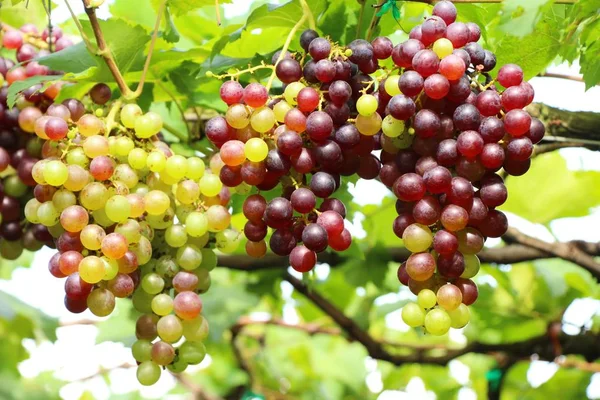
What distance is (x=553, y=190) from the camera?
2.09m

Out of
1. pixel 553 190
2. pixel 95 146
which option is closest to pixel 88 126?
pixel 95 146

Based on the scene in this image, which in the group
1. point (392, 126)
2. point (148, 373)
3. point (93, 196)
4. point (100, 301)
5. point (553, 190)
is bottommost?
point (553, 190)

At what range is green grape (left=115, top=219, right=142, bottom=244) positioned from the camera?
3.21ft

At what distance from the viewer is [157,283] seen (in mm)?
1033

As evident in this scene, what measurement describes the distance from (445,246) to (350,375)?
1901 mm

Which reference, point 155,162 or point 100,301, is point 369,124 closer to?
point 155,162

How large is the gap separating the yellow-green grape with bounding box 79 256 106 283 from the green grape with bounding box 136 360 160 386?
148 mm

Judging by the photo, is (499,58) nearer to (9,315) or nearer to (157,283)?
(157,283)

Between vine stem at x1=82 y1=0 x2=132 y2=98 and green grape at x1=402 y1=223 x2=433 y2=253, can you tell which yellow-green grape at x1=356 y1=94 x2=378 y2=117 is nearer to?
green grape at x1=402 y1=223 x2=433 y2=253

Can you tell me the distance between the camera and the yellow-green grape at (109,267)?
97 cm

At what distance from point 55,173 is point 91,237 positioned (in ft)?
0.28

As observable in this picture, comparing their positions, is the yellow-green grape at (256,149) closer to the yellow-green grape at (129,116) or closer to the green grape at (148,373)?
the yellow-green grape at (129,116)

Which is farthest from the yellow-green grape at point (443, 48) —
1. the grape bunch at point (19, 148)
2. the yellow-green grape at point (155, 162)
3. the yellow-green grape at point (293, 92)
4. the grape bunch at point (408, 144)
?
the grape bunch at point (19, 148)

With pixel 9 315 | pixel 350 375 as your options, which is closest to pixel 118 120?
pixel 9 315
